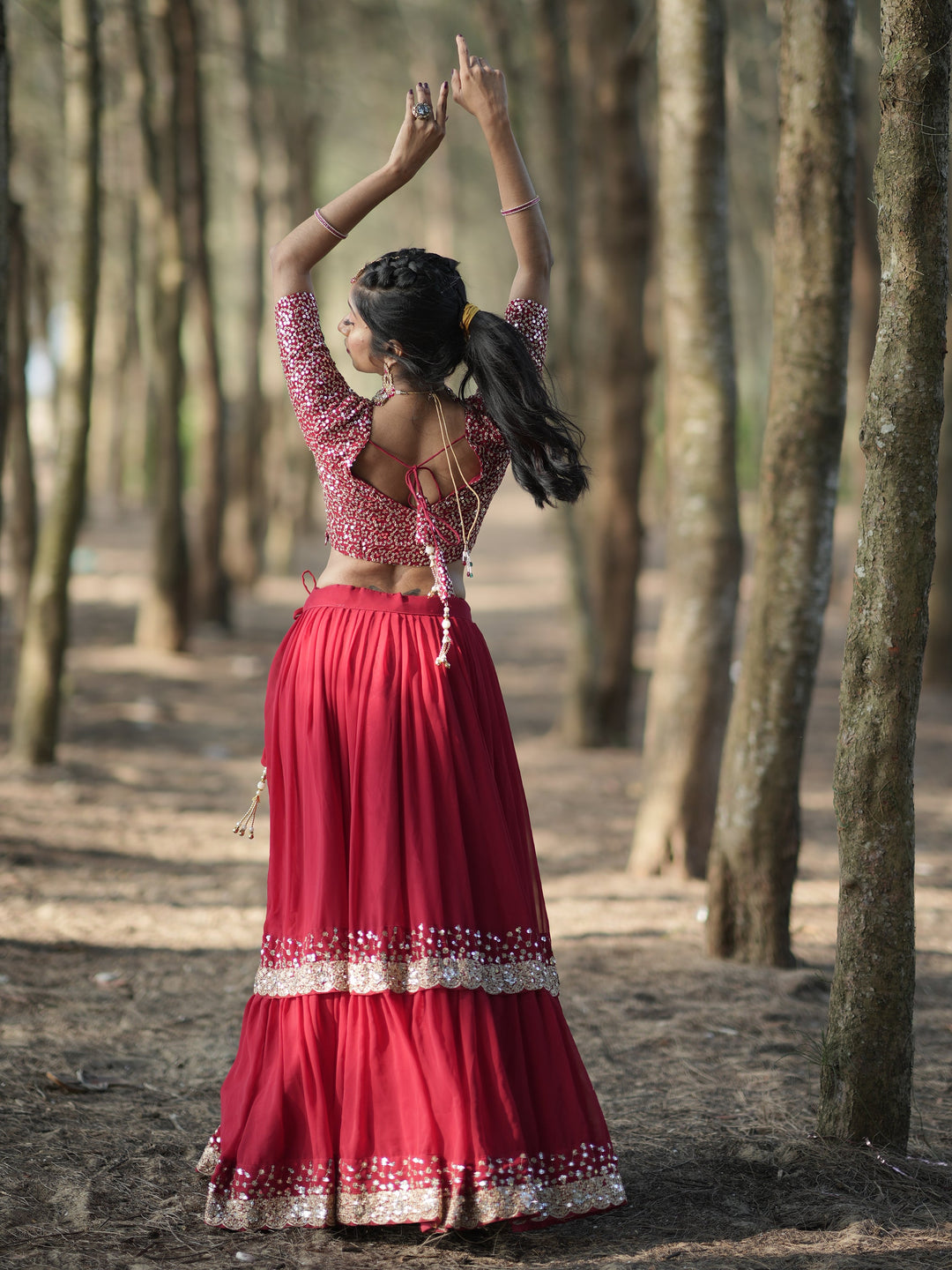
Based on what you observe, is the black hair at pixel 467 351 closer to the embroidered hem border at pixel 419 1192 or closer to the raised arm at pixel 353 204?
the raised arm at pixel 353 204

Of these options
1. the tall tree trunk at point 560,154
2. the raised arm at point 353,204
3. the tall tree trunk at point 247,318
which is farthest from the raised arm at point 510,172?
the tall tree trunk at point 247,318

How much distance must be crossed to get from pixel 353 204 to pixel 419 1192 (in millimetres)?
2171

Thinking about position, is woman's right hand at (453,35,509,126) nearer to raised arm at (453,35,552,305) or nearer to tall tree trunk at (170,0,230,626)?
raised arm at (453,35,552,305)

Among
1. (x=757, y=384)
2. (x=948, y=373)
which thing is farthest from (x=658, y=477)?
(x=948, y=373)

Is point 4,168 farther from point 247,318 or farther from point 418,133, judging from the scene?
point 247,318

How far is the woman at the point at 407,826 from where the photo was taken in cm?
278

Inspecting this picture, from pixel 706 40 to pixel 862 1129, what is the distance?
175 inches

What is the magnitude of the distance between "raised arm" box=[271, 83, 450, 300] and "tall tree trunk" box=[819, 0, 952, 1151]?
1.05m

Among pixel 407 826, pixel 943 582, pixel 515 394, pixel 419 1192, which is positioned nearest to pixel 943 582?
pixel 943 582

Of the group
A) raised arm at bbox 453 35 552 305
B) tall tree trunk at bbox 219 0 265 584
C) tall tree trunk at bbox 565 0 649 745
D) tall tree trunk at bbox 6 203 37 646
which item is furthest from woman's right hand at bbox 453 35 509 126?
tall tree trunk at bbox 219 0 265 584

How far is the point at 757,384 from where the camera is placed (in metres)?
30.0

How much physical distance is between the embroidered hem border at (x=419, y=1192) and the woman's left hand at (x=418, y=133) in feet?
7.16

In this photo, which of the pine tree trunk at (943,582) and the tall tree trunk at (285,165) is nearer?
the pine tree trunk at (943,582)

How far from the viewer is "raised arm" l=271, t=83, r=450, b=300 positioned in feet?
9.61
